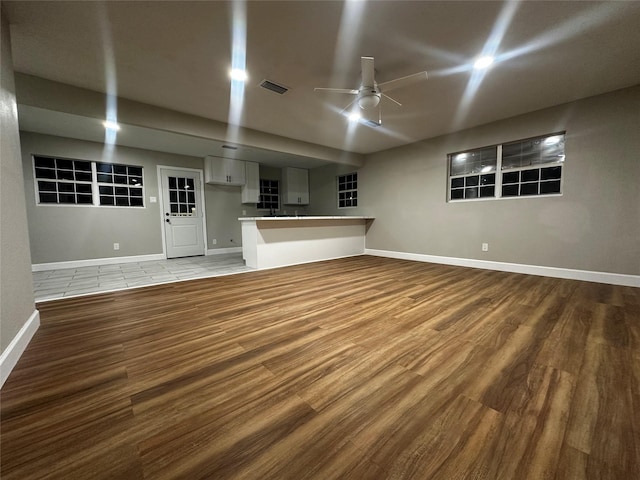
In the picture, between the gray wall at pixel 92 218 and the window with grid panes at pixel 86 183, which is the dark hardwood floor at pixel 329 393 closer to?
the gray wall at pixel 92 218

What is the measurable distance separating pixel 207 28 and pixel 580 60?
3573 mm

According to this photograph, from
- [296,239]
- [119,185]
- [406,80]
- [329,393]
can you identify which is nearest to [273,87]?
[406,80]

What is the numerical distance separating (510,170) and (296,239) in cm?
386

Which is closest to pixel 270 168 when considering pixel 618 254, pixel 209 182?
pixel 209 182

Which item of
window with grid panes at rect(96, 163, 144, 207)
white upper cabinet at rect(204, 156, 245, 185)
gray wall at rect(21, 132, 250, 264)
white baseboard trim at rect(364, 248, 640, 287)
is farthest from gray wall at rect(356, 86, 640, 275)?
window with grid panes at rect(96, 163, 144, 207)

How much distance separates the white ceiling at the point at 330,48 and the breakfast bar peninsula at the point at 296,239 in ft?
6.53

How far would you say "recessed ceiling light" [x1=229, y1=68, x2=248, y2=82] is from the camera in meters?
2.71

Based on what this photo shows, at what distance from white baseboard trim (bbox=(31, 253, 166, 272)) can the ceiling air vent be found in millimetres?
4483

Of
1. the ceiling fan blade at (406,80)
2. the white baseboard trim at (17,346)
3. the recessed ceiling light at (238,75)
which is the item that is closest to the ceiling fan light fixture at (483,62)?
the ceiling fan blade at (406,80)

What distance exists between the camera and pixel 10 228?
1.73m

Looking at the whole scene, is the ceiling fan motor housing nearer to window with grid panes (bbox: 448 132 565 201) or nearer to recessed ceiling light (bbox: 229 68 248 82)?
recessed ceiling light (bbox: 229 68 248 82)

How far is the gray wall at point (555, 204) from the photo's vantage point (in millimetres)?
3188

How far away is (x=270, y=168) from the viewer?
24.2 feet

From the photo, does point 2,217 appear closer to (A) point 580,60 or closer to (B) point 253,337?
(B) point 253,337
